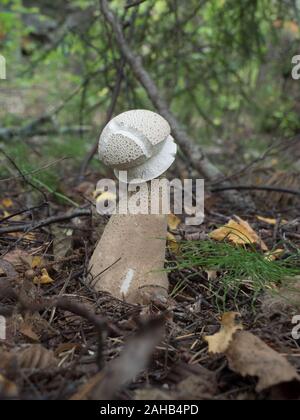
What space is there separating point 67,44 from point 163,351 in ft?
13.0

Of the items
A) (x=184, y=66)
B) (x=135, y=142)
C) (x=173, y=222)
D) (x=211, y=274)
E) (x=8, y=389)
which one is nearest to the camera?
(x=8, y=389)

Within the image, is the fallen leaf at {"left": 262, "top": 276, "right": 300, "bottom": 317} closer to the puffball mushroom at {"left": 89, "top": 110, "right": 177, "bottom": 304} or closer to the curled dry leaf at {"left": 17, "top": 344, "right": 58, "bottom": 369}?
the puffball mushroom at {"left": 89, "top": 110, "right": 177, "bottom": 304}

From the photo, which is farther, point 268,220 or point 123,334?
point 268,220

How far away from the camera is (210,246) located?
2.29m

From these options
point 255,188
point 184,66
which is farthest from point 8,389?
point 184,66

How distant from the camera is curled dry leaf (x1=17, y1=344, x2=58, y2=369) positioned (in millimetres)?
1522

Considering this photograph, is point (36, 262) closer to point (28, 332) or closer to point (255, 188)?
point (28, 332)

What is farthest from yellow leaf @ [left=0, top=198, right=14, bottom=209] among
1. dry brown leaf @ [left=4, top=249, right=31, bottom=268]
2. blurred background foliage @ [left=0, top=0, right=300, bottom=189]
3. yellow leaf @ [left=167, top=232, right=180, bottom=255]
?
yellow leaf @ [left=167, top=232, right=180, bottom=255]

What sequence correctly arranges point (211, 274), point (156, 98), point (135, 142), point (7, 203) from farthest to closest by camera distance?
point (156, 98) < point (7, 203) < point (211, 274) < point (135, 142)

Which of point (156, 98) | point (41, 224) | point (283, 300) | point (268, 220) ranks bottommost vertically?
point (268, 220)

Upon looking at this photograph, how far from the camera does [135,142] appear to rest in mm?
1937

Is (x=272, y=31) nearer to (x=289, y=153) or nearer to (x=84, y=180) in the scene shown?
(x=289, y=153)

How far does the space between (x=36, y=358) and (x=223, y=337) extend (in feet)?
2.31

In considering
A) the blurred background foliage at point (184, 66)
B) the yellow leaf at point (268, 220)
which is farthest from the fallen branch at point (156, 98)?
the yellow leaf at point (268, 220)
